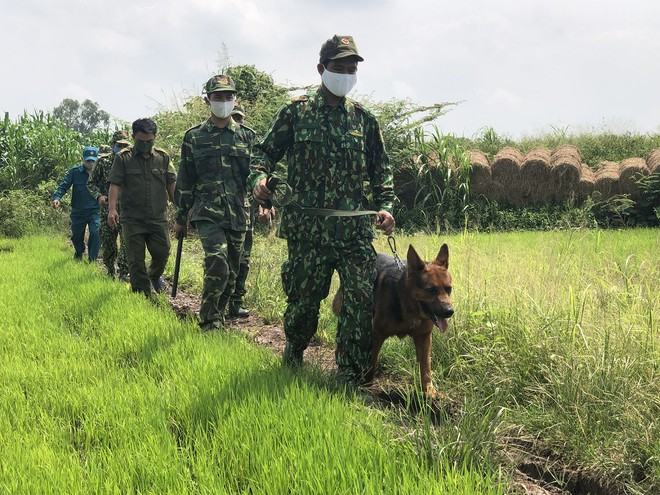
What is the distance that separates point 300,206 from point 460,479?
2141 millimetres

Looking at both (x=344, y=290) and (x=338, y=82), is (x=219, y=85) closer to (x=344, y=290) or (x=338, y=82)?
(x=338, y=82)

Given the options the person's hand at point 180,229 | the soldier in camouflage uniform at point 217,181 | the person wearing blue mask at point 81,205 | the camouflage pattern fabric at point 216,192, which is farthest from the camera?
the person wearing blue mask at point 81,205

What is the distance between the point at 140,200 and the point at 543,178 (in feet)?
34.6

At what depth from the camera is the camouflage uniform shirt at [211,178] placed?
500cm

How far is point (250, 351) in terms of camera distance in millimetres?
3758

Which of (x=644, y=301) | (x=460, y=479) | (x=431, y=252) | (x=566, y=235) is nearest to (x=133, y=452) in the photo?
(x=460, y=479)

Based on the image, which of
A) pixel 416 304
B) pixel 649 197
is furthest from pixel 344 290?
pixel 649 197

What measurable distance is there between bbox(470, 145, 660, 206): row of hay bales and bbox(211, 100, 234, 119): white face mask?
9.36 m

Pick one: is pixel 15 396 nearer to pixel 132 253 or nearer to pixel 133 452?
pixel 133 452

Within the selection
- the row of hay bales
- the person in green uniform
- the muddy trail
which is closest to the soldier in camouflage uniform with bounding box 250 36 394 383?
the muddy trail

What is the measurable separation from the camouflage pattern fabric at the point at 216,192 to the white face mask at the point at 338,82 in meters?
1.92

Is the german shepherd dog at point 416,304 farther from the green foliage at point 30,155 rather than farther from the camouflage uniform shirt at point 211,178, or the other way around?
the green foliage at point 30,155

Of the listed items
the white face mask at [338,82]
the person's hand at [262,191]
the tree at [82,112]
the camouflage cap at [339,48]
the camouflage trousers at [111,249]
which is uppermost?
the tree at [82,112]

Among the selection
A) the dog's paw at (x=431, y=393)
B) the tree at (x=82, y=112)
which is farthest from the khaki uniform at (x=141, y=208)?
the tree at (x=82, y=112)
